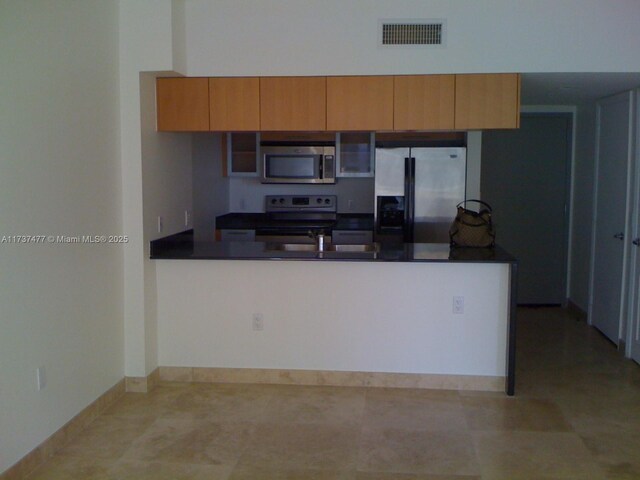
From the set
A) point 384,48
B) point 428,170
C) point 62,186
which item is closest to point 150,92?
point 62,186

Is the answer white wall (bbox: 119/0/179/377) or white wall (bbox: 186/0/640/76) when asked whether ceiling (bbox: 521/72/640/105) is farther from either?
white wall (bbox: 119/0/179/377)

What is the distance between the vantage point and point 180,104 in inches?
169

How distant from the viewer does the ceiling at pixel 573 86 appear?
4258 mm

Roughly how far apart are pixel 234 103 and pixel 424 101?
4.15 ft

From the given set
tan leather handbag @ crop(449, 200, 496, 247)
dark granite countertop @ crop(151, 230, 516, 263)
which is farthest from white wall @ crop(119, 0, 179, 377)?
tan leather handbag @ crop(449, 200, 496, 247)

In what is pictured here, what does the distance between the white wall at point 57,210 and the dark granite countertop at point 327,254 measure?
1.42 feet

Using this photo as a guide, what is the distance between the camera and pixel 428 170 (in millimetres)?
5859

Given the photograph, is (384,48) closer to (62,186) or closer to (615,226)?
(62,186)

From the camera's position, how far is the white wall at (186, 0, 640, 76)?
4.03 metres

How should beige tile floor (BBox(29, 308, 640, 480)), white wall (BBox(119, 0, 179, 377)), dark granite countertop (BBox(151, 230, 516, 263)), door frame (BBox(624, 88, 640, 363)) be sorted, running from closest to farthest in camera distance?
1. beige tile floor (BBox(29, 308, 640, 480))
2. white wall (BBox(119, 0, 179, 377))
3. dark granite countertop (BBox(151, 230, 516, 263))
4. door frame (BBox(624, 88, 640, 363))

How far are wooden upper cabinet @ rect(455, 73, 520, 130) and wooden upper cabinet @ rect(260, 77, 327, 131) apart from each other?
2.97 ft

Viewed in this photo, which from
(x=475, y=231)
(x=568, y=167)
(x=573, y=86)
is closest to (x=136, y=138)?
(x=475, y=231)

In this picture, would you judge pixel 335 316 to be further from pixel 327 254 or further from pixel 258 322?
pixel 258 322

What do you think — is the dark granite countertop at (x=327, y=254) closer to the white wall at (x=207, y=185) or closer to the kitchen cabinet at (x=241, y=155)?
the white wall at (x=207, y=185)
